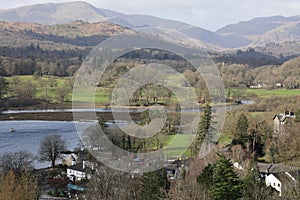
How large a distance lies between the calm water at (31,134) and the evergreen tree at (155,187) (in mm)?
10154

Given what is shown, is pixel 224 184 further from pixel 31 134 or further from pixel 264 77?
pixel 264 77

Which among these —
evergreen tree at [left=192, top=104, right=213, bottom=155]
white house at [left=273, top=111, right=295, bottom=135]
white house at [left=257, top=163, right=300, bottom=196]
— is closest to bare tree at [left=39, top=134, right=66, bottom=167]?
evergreen tree at [left=192, top=104, right=213, bottom=155]

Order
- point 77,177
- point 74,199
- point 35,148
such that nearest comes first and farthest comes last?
point 74,199 → point 77,177 → point 35,148

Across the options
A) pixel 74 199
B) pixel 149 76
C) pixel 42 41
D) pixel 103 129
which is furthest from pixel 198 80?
pixel 42 41

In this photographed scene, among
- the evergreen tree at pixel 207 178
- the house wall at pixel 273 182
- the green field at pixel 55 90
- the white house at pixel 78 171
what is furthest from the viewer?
the green field at pixel 55 90

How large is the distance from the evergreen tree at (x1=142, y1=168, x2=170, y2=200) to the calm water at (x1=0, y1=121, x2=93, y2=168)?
10.2 m

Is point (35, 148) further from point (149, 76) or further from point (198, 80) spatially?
point (198, 80)

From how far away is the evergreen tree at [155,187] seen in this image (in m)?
10.9

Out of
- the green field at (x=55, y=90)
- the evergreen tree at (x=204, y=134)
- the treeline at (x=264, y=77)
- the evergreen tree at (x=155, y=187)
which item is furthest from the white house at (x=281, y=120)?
the treeline at (x=264, y=77)

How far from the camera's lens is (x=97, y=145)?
A: 1839 centimetres

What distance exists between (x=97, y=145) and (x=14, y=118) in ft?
59.3

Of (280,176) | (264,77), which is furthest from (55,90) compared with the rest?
(280,176)

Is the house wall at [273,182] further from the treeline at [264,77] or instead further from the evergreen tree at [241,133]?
the treeline at [264,77]

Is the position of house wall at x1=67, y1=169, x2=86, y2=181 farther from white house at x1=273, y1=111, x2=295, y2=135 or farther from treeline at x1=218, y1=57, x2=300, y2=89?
treeline at x1=218, y1=57, x2=300, y2=89
